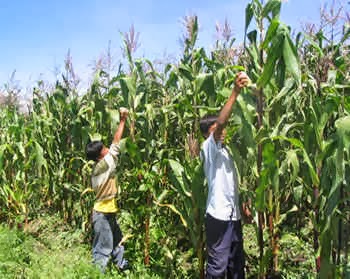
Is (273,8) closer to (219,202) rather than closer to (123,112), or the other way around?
(219,202)

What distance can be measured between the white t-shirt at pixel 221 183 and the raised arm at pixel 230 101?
0.51ft

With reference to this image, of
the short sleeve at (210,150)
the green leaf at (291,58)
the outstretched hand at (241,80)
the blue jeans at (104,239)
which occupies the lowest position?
the blue jeans at (104,239)

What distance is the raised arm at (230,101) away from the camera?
2.30 meters

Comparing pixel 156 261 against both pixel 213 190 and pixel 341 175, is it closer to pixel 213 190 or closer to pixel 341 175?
pixel 213 190

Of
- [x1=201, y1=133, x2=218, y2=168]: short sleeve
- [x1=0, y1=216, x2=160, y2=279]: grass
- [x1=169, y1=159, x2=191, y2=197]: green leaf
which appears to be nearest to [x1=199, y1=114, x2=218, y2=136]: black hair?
[x1=201, y1=133, x2=218, y2=168]: short sleeve

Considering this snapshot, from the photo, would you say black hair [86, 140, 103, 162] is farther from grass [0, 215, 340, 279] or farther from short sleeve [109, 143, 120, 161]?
grass [0, 215, 340, 279]

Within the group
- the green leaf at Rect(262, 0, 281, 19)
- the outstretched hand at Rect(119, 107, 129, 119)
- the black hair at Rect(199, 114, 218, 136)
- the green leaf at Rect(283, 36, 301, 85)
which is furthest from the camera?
the outstretched hand at Rect(119, 107, 129, 119)

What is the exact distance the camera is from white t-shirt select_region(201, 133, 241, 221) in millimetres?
2652

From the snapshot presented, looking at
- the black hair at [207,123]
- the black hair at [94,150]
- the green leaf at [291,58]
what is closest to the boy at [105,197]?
the black hair at [94,150]

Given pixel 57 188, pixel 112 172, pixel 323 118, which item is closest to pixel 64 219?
pixel 57 188

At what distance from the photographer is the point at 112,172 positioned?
3.60 metres

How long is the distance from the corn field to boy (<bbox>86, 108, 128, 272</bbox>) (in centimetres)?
15

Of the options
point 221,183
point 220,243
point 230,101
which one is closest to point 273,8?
point 230,101

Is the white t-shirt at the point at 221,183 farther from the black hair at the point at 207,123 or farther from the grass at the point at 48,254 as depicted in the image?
the grass at the point at 48,254
